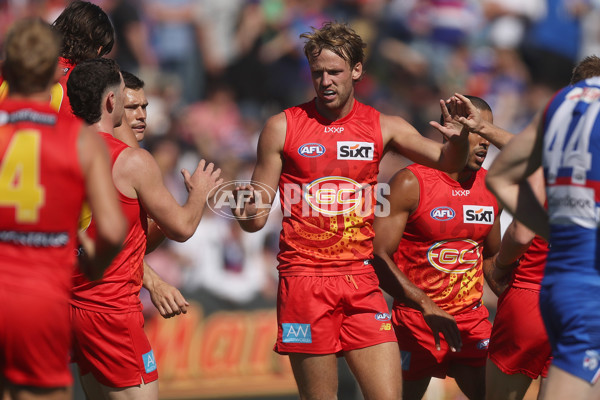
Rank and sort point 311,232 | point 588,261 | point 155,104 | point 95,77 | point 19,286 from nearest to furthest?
point 19,286 < point 588,261 < point 95,77 < point 311,232 < point 155,104

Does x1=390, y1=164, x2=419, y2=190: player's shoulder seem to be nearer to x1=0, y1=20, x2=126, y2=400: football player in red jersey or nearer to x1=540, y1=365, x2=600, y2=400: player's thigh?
x1=540, y1=365, x2=600, y2=400: player's thigh

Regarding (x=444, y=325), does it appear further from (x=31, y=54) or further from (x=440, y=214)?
(x=31, y=54)

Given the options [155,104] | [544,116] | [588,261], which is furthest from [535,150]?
[155,104]

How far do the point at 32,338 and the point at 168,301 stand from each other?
233 cm

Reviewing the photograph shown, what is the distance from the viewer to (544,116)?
14.6ft

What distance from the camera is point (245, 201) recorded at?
6086 mm

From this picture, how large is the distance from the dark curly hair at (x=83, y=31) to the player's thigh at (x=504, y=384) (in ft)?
12.6

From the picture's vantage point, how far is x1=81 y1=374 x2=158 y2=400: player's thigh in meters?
5.64

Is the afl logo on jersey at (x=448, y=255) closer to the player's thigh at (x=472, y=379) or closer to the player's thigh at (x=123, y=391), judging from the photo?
the player's thigh at (x=472, y=379)

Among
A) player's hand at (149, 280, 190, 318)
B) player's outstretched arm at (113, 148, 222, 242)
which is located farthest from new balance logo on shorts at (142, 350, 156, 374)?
player's outstretched arm at (113, 148, 222, 242)

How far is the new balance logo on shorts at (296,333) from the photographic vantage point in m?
6.14

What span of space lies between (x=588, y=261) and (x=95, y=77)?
3228 millimetres

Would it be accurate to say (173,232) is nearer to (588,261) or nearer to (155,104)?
(588,261)

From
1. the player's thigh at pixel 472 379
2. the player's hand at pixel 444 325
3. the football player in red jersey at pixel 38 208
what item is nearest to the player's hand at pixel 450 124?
the player's hand at pixel 444 325
